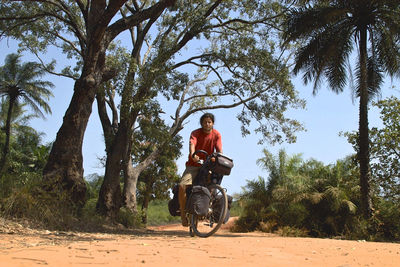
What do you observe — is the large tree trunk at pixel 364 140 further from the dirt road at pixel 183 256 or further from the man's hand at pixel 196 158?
the dirt road at pixel 183 256

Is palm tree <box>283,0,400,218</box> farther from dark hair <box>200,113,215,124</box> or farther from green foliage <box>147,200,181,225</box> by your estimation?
green foliage <box>147,200,181,225</box>

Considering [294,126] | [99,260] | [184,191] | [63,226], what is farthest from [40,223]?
[294,126]

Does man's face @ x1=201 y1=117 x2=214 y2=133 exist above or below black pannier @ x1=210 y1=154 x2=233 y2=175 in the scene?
above

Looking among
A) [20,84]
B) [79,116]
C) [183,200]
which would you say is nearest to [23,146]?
[20,84]

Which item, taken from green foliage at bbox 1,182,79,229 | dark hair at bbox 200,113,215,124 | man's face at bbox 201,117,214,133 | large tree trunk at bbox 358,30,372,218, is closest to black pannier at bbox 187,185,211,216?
man's face at bbox 201,117,214,133

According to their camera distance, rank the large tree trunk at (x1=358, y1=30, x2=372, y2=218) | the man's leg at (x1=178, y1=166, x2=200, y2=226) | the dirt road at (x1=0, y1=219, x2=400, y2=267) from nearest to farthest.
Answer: the dirt road at (x1=0, y1=219, x2=400, y2=267), the man's leg at (x1=178, y1=166, x2=200, y2=226), the large tree trunk at (x1=358, y1=30, x2=372, y2=218)

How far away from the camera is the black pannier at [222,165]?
6.71m

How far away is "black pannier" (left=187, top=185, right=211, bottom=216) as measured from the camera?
681cm

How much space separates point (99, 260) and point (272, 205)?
1335cm

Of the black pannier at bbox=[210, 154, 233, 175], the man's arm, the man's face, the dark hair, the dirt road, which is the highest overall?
the dark hair

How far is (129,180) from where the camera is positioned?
17.8 m

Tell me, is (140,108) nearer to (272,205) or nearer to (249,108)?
(249,108)

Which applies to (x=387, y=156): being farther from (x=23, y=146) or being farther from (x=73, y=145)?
(x=23, y=146)

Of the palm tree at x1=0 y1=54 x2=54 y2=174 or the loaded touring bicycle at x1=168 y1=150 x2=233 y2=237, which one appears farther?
the palm tree at x1=0 y1=54 x2=54 y2=174
